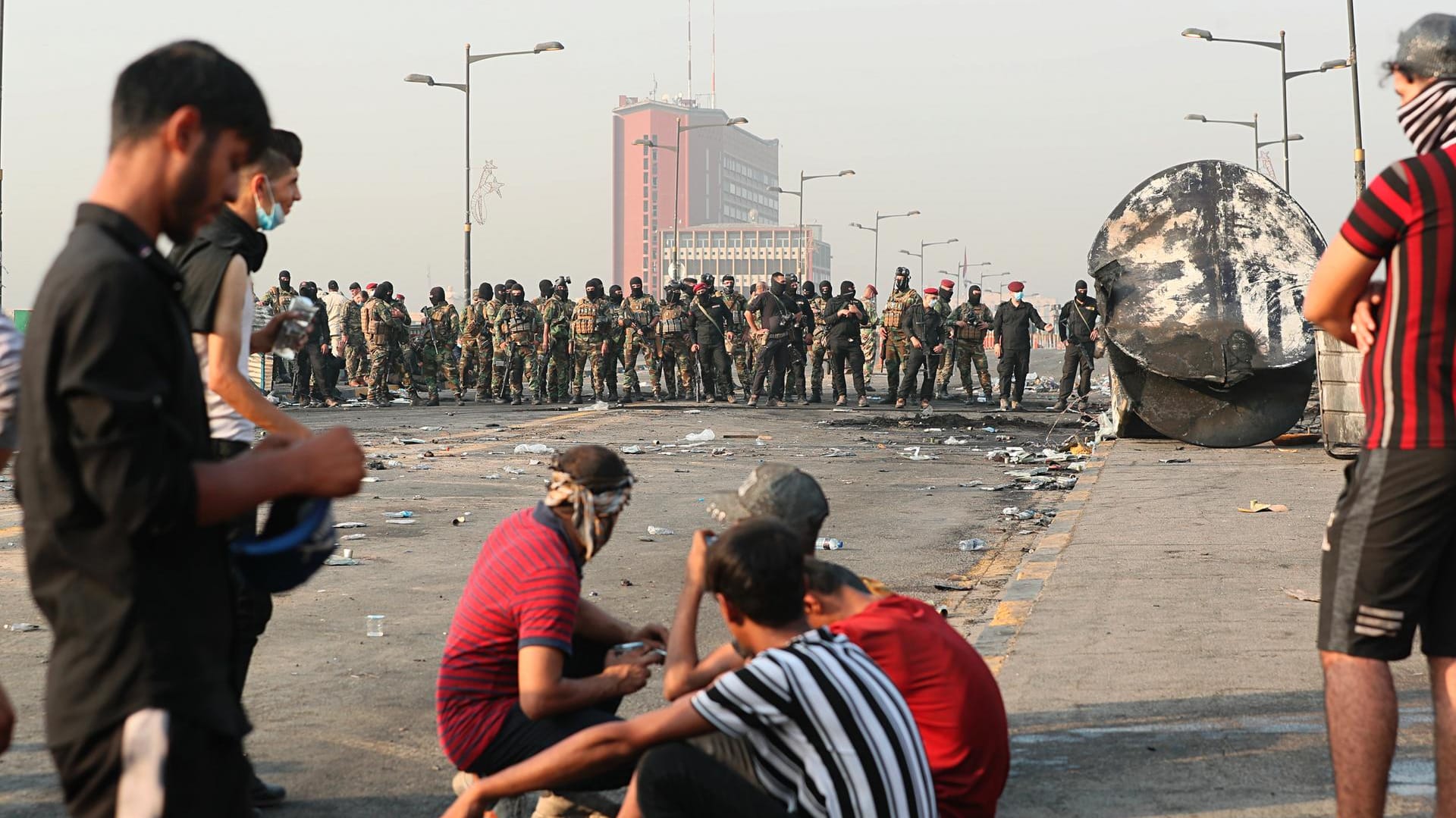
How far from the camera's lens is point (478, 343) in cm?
2681

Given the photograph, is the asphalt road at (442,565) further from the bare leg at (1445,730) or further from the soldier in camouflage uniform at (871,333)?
the soldier in camouflage uniform at (871,333)

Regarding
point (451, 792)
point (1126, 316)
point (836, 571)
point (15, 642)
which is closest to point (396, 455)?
point (1126, 316)

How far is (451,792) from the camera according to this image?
443 centimetres

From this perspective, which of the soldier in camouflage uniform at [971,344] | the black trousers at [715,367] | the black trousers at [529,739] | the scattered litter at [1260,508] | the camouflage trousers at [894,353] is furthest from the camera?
the black trousers at [715,367]

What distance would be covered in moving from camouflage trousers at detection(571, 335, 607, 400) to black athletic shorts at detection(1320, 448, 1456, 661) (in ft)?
73.6

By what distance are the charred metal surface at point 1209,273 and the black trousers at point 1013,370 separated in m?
10.3

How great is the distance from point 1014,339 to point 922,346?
4.86 feet

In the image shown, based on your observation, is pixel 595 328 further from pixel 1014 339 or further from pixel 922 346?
pixel 1014 339

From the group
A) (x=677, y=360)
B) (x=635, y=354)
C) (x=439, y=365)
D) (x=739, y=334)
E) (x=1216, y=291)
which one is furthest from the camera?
(x=739, y=334)

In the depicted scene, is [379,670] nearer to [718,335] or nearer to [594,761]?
[594,761]

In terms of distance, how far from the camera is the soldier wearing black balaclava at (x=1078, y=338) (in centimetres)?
2283

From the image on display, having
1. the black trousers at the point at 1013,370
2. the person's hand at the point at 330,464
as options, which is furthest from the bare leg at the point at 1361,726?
the black trousers at the point at 1013,370

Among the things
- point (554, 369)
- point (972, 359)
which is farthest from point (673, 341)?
point (972, 359)

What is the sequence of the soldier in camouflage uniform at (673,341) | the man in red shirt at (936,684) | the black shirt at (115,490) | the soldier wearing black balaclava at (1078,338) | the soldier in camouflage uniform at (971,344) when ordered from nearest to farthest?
the black shirt at (115,490)
the man in red shirt at (936,684)
the soldier wearing black balaclava at (1078,338)
the soldier in camouflage uniform at (971,344)
the soldier in camouflage uniform at (673,341)
